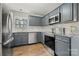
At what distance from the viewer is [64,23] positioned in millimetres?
1220

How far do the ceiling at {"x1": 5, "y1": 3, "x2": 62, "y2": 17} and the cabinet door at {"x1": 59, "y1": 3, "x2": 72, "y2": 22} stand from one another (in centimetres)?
7

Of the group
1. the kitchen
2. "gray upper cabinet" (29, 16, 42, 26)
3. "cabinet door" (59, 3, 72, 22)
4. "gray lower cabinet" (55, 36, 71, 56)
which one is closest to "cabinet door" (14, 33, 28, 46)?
the kitchen

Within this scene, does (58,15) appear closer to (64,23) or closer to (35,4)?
(64,23)

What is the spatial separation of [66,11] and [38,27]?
0.37 m

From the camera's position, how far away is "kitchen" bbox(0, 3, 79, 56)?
1213mm

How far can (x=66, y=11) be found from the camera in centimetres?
123

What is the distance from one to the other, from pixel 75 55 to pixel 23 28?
0.66 m

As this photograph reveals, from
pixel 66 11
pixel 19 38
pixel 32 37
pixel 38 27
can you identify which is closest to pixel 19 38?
pixel 19 38

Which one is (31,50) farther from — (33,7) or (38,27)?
(33,7)

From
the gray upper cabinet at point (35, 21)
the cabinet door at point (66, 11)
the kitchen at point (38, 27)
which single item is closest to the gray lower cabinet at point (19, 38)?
the kitchen at point (38, 27)

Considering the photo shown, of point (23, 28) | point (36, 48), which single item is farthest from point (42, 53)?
point (23, 28)

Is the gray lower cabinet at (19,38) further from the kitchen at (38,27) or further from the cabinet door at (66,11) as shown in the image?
the cabinet door at (66,11)

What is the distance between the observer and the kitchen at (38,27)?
1.21m

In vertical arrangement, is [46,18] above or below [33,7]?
below
